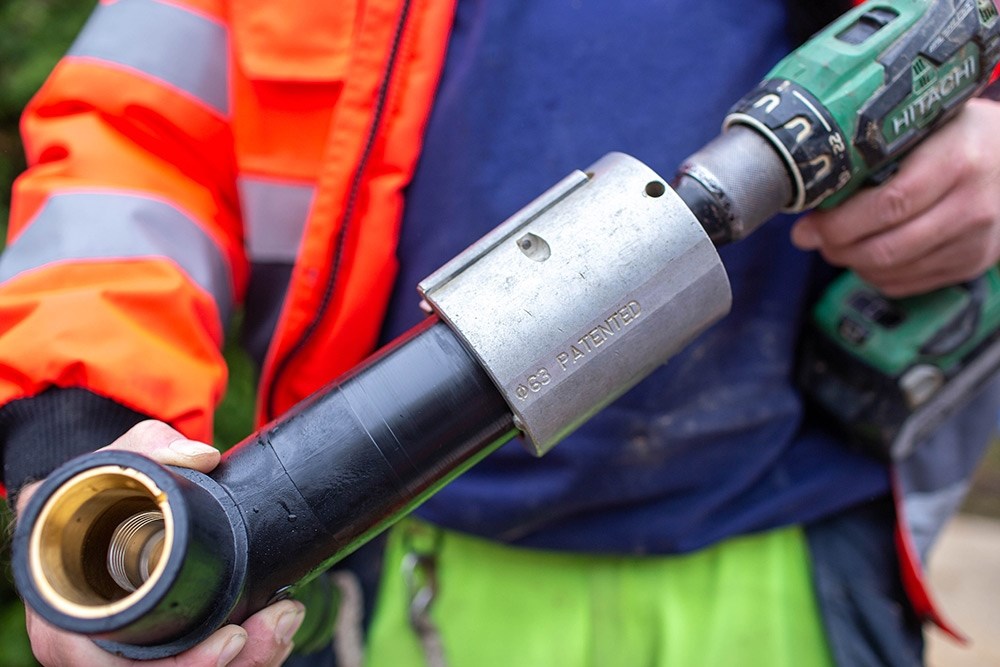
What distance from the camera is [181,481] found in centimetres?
66

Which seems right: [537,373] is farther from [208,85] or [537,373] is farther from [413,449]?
[208,85]

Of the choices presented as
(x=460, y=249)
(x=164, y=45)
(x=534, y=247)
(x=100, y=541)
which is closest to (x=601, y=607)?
(x=460, y=249)

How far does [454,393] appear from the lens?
784 mm

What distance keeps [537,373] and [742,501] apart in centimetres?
65

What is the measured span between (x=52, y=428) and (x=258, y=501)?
34cm

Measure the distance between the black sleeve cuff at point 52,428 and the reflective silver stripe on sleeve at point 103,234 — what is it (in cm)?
19

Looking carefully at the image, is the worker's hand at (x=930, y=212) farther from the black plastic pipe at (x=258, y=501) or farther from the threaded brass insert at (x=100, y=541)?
the threaded brass insert at (x=100, y=541)

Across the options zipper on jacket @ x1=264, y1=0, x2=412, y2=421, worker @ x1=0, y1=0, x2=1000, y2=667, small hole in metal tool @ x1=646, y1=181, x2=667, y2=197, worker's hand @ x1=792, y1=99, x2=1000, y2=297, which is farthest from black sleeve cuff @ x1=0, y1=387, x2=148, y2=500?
worker's hand @ x1=792, y1=99, x2=1000, y2=297

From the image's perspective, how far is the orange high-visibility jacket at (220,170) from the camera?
40.8 inches

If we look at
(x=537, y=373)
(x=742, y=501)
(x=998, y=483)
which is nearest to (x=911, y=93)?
(x=537, y=373)

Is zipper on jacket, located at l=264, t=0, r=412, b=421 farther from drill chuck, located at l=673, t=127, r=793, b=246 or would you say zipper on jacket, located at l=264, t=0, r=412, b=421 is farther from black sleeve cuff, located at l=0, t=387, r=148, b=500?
drill chuck, located at l=673, t=127, r=793, b=246

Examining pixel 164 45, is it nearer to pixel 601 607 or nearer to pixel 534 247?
pixel 534 247

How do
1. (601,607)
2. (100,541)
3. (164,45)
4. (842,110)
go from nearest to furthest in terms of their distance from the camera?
(100,541) < (842,110) < (164,45) < (601,607)

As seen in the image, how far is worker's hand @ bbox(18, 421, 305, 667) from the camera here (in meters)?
0.72
